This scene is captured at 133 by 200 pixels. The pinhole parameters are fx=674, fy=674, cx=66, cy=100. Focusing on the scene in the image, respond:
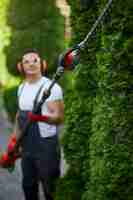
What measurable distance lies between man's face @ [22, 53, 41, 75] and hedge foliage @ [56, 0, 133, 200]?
34.2 inches

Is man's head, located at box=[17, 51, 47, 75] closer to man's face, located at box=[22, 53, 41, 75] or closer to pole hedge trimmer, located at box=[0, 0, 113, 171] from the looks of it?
man's face, located at box=[22, 53, 41, 75]

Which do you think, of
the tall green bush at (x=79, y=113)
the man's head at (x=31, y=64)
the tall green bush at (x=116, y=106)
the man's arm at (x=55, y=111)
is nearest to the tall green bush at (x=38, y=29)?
the man's head at (x=31, y=64)

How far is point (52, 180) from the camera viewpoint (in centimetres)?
593

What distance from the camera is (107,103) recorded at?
13.5 feet

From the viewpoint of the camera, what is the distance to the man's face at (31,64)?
19.3 ft

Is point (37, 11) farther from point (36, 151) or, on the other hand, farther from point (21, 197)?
point (36, 151)

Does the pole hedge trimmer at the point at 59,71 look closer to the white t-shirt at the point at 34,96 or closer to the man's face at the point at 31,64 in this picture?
the white t-shirt at the point at 34,96

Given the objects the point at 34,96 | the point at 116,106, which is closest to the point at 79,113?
the point at 34,96

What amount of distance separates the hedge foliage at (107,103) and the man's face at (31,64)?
869mm

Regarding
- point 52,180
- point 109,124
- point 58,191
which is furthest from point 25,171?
point 109,124

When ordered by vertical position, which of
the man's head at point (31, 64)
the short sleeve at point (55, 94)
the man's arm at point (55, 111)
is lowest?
the man's arm at point (55, 111)

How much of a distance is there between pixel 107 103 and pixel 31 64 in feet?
6.22

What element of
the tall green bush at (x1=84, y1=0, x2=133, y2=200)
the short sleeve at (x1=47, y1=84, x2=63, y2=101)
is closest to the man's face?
the short sleeve at (x1=47, y1=84, x2=63, y2=101)

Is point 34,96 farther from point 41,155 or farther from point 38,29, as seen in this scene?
point 38,29
